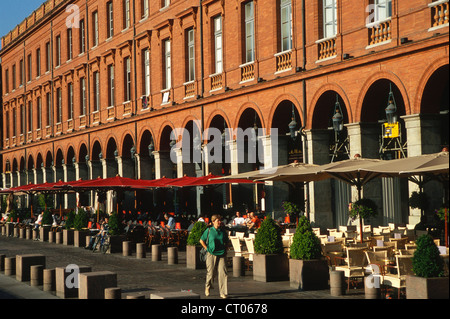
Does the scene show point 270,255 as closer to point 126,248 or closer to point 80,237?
point 126,248

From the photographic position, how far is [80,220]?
29.9 metres

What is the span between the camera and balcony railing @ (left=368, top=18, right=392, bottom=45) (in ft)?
74.2

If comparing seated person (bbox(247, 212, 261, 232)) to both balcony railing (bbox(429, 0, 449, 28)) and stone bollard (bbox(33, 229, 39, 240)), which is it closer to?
balcony railing (bbox(429, 0, 449, 28))

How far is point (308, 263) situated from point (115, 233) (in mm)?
12754

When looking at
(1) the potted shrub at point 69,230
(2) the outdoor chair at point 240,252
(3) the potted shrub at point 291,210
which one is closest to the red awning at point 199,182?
(3) the potted shrub at point 291,210

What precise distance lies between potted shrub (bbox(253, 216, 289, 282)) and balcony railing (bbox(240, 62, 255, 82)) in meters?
13.9

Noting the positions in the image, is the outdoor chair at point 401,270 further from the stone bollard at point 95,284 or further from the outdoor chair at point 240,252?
the outdoor chair at point 240,252

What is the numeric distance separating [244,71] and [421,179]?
11.6 meters

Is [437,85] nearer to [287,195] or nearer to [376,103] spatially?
[376,103]

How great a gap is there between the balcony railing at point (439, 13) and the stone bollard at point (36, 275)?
1240 cm

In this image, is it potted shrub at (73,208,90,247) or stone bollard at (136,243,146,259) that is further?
potted shrub at (73,208,90,247)

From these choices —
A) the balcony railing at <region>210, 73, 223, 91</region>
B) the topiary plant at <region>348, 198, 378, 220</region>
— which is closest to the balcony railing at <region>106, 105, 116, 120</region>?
the balcony railing at <region>210, 73, 223, 91</region>

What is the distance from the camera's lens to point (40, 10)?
58000 mm
